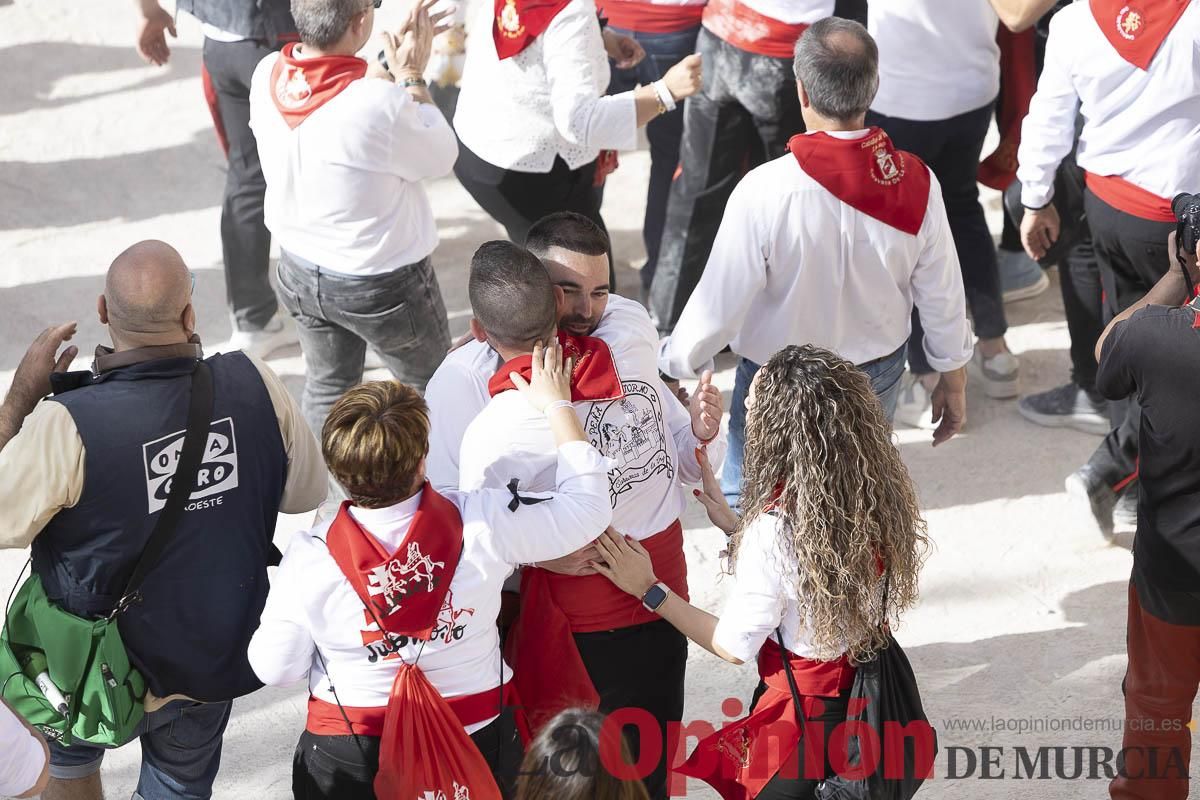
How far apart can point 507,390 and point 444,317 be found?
177 centimetres

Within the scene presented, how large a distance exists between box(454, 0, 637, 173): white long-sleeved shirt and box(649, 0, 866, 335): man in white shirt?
60cm

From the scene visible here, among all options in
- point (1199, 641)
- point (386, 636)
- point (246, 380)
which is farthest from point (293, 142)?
point (1199, 641)

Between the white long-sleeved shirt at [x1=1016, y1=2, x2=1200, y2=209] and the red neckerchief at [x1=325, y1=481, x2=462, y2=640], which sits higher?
the red neckerchief at [x1=325, y1=481, x2=462, y2=640]

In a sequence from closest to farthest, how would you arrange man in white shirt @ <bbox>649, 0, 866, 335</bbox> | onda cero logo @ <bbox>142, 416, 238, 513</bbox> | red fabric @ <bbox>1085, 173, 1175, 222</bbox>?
onda cero logo @ <bbox>142, 416, 238, 513</bbox> → red fabric @ <bbox>1085, 173, 1175, 222</bbox> → man in white shirt @ <bbox>649, 0, 866, 335</bbox>

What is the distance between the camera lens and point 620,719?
9.37ft

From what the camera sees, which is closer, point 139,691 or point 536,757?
point 536,757

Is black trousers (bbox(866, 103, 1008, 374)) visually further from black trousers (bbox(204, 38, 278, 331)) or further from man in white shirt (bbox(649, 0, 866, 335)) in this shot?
black trousers (bbox(204, 38, 278, 331))

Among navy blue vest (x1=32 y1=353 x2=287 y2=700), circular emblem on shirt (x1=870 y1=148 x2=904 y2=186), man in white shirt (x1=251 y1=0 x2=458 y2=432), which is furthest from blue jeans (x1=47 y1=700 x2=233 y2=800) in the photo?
circular emblem on shirt (x1=870 y1=148 x2=904 y2=186)

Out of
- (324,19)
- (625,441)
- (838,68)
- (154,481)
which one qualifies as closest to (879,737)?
(625,441)

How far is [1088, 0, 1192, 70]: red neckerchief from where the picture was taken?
3832 mm

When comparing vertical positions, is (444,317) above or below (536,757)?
below

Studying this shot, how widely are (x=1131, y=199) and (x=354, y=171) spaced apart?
94.4 inches

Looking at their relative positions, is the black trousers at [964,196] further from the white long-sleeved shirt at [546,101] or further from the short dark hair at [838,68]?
the short dark hair at [838,68]

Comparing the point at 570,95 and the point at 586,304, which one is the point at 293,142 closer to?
the point at 570,95
